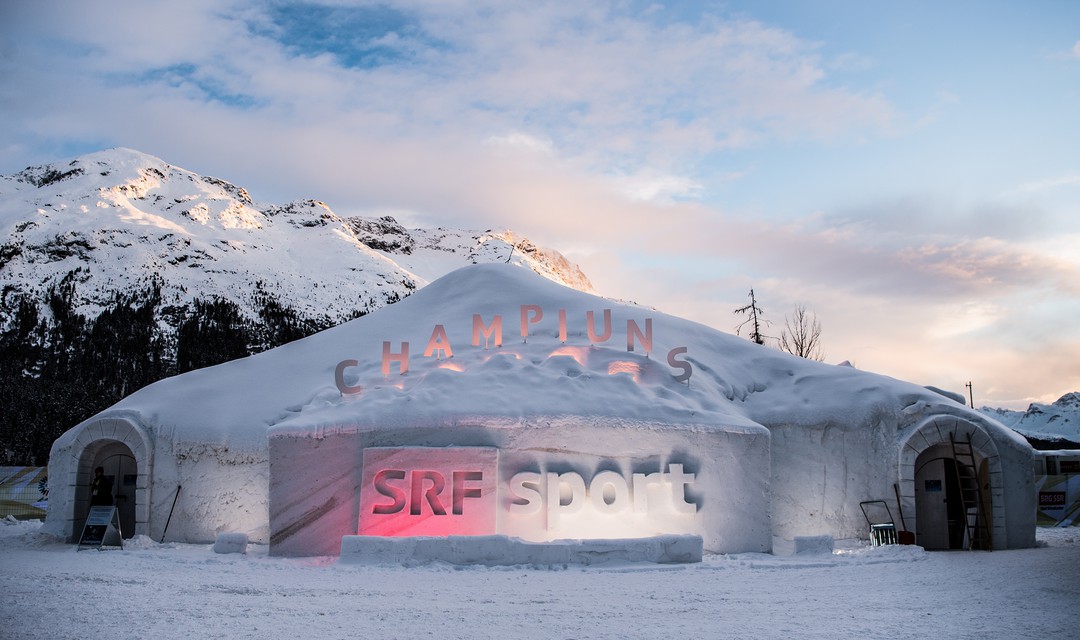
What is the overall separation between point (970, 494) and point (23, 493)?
89.3 feet

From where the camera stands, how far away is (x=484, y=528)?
15641 mm

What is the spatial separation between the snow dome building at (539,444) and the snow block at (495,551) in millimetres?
1503

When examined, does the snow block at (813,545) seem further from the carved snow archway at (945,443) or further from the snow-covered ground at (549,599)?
the carved snow archway at (945,443)

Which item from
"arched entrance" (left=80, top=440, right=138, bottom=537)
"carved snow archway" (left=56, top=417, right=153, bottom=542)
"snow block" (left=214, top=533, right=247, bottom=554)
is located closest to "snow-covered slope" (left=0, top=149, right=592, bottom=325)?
"arched entrance" (left=80, top=440, right=138, bottom=537)

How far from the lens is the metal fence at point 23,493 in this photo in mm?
27125

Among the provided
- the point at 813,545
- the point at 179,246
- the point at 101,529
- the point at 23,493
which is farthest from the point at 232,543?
the point at 179,246

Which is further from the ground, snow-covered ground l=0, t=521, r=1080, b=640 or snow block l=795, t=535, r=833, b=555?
snow block l=795, t=535, r=833, b=555

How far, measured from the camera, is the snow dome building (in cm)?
1605

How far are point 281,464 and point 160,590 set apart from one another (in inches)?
233

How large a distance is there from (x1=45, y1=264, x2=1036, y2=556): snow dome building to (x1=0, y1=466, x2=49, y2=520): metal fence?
25.3 ft

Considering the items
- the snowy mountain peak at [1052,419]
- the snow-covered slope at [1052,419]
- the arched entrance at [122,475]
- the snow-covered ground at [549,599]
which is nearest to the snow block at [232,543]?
the snow-covered ground at [549,599]

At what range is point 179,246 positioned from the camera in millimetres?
108500

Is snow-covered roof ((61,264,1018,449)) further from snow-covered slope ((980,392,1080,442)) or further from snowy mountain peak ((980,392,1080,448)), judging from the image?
snow-covered slope ((980,392,1080,442))

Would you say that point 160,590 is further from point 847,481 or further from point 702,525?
point 847,481
